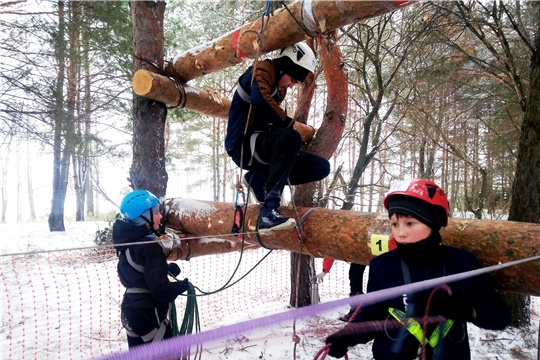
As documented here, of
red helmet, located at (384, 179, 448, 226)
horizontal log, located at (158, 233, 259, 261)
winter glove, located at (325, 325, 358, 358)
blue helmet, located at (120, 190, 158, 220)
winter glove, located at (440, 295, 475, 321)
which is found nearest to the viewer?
winter glove, located at (440, 295, 475, 321)

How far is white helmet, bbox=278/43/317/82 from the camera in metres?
2.73

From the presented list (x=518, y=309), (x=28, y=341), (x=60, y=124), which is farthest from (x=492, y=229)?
(x=60, y=124)

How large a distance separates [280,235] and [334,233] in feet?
1.82

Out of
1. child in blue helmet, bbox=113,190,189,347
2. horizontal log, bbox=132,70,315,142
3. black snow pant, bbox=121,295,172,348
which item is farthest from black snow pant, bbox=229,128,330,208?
horizontal log, bbox=132,70,315,142

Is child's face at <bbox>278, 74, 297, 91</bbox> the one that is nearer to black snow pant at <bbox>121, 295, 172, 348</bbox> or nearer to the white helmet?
the white helmet

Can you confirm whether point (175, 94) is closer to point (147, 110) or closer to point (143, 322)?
point (147, 110)

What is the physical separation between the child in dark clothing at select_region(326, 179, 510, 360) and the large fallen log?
0.23m

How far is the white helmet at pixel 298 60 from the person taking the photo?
108 inches

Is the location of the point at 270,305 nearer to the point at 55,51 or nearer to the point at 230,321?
the point at 230,321

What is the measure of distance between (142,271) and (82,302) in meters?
3.95

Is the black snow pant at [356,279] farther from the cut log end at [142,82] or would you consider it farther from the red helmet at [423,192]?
the cut log end at [142,82]

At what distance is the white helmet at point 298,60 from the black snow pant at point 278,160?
56cm

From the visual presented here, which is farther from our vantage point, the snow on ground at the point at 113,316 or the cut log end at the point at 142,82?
the snow on ground at the point at 113,316

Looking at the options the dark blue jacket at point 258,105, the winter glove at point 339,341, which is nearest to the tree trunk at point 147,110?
the dark blue jacket at point 258,105
